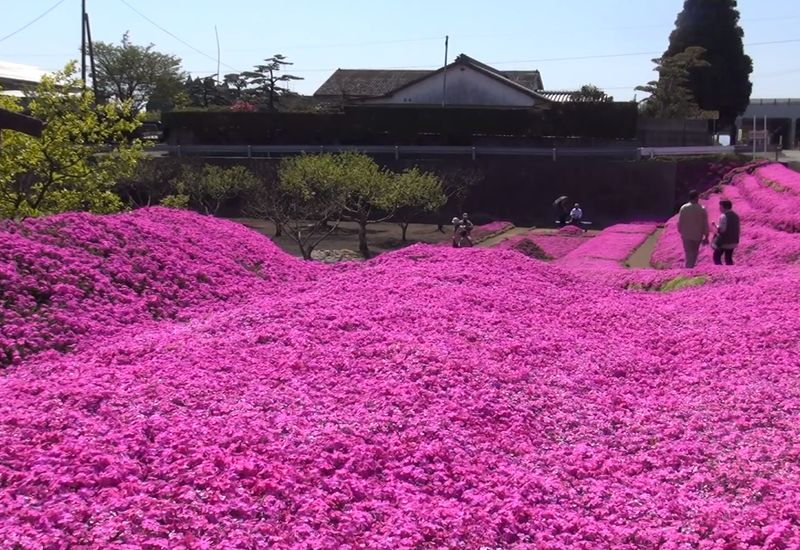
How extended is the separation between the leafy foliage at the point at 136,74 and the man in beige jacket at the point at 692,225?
2838 inches

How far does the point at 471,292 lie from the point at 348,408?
446 cm

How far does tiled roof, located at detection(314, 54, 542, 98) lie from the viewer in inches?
2623

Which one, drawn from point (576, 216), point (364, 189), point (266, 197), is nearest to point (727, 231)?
point (364, 189)

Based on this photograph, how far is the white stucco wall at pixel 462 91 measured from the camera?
56.8m

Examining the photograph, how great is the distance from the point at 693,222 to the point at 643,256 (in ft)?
36.3

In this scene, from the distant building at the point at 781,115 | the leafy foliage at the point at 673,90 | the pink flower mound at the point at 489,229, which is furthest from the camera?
the distant building at the point at 781,115

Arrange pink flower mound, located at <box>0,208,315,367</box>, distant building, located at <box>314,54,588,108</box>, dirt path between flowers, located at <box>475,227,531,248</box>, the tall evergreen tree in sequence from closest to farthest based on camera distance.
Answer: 1. pink flower mound, located at <box>0,208,315,367</box>
2. dirt path between flowers, located at <box>475,227,531,248</box>
3. distant building, located at <box>314,54,588,108</box>
4. the tall evergreen tree

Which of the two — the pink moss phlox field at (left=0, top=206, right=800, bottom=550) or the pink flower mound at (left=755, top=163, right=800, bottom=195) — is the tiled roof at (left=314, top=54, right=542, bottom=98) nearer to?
A: the pink flower mound at (left=755, top=163, right=800, bottom=195)

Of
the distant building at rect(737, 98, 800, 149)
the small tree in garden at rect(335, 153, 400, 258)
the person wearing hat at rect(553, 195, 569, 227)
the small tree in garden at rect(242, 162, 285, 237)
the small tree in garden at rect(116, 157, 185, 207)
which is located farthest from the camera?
the distant building at rect(737, 98, 800, 149)

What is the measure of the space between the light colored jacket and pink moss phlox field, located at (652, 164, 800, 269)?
25.4 inches

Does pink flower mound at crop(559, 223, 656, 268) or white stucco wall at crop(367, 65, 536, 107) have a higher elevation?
white stucco wall at crop(367, 65, 536, 107)

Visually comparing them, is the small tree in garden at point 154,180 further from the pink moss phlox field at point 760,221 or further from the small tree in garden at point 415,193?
the pink moss phlox field at point 760,221

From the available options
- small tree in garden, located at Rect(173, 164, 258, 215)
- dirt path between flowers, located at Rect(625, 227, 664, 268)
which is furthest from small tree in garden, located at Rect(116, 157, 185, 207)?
dirt path between flowers, located at Rect(625, 227, 664, 268)

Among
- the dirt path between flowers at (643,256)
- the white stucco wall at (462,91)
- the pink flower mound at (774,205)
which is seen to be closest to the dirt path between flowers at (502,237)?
the dirt path between flowers at (643,256)
